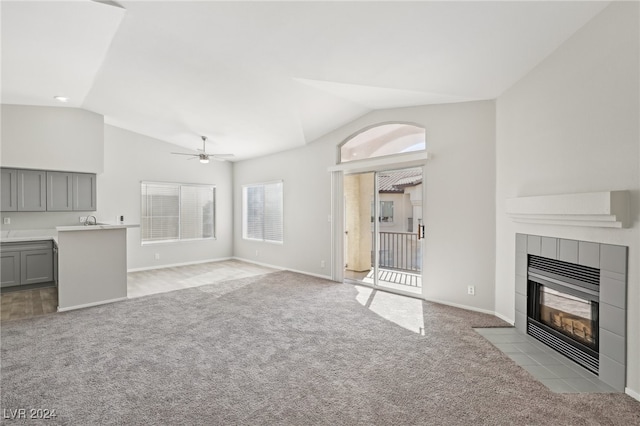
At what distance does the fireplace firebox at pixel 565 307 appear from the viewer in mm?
2691

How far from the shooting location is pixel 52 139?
5.64 m

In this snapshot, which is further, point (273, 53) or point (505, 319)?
point (505, 319)

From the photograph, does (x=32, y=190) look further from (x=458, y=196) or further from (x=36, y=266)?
(x=458, y=196)

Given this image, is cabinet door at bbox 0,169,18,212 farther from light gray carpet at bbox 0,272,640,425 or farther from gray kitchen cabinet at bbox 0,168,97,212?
light gray carpet at bbox 0,272,640,425

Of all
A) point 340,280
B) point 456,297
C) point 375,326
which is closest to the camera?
point 375,326

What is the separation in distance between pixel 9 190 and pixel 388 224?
6610 millimetres

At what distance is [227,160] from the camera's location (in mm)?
8602

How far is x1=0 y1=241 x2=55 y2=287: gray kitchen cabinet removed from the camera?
5172 millimetres

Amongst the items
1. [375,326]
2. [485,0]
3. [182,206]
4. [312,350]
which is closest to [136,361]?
[312,350]

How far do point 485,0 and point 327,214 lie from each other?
434 centimetres

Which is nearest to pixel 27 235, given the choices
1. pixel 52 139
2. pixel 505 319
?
pixel 52 139

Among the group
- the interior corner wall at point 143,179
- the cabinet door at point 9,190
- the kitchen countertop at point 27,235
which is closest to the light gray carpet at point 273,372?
the kitchen countertop at point 27,235

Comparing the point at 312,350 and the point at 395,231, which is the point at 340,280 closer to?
the point at 395,231

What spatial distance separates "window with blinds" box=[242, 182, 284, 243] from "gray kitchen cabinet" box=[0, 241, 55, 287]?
406 centimetres
